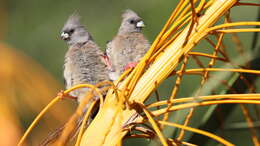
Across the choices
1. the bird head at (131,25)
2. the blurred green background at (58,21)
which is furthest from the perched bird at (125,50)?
the blurred green background at (58,21)

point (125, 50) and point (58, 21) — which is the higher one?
point (58, 21)

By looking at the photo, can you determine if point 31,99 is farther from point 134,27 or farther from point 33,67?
point 134,27

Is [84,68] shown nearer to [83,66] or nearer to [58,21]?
[83,66]

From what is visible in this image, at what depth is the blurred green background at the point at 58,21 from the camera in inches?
147

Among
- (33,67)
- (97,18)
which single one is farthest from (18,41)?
(33,67)

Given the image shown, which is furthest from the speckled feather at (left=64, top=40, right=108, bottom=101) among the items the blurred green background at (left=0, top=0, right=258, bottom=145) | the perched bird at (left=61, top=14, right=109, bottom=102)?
the blurred green background at (left=0, top=0, right=258, bottom=145)

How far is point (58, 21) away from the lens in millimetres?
3990

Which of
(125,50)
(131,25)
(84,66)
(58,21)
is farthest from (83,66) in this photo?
(58,21)

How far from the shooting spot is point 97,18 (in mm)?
3877

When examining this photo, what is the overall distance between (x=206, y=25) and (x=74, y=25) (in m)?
1.08

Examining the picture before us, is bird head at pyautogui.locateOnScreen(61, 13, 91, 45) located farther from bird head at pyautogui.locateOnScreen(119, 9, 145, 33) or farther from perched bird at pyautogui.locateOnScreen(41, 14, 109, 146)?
bird head at pyautogui.locateOnScreen(119, 9, 145, 33)

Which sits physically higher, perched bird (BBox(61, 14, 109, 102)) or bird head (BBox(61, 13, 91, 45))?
bird head (BBox(61, 13, 91, 45))

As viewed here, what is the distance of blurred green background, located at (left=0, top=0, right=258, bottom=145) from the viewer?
372cm

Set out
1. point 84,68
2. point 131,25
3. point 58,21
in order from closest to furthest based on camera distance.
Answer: point 84,68
point 131,25
point 58,21
